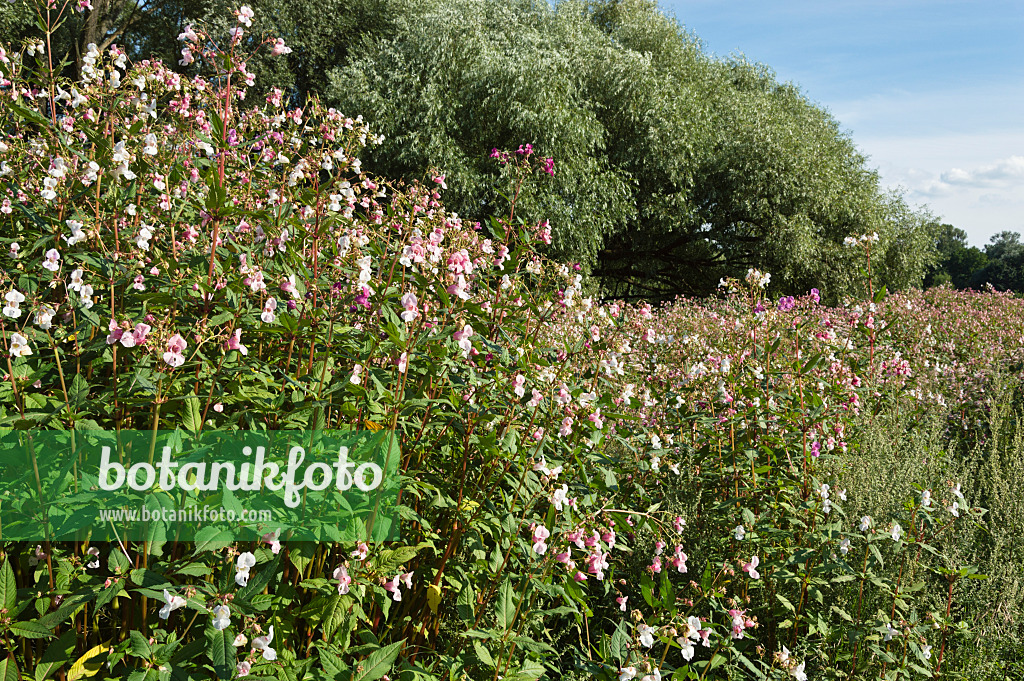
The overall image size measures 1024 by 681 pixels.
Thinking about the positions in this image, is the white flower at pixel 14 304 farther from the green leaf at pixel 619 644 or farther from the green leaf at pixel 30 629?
the green leaf at pixel 619 644

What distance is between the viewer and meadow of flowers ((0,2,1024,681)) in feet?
5.00

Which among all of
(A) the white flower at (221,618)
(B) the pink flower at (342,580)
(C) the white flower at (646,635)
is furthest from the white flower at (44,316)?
(C) the white flower at (646,635)

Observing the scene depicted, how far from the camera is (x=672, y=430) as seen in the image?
3012 mm

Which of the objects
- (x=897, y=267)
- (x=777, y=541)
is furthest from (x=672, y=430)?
(x=897, y=267)

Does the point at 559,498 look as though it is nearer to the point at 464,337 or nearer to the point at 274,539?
the point at 464,337

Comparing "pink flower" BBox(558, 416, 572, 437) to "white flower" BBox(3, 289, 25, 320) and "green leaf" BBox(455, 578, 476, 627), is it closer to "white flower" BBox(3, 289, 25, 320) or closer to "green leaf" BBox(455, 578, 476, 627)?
"green leaf" BBox(455, 578, 476, 627)

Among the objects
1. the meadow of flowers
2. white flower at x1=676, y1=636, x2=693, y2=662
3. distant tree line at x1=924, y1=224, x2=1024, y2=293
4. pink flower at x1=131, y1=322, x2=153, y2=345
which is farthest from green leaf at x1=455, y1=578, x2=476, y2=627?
distant tree line at x1=924, y1=224, x2=1024, y2=293

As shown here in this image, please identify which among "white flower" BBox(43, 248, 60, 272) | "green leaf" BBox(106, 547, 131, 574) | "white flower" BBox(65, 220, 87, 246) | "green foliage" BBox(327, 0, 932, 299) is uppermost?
"green foliage" BBox(327, 0, 932, 299)

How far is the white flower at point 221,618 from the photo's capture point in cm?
127

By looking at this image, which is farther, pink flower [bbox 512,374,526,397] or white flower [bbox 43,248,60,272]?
pink flower [bbox 512,374,526,397]

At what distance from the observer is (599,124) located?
1398 centimetres

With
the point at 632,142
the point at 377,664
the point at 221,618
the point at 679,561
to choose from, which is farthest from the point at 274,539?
the point at 632,142

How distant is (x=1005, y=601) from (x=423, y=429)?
8.37 feet

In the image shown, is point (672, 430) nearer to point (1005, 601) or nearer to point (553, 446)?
point (553, 446)
